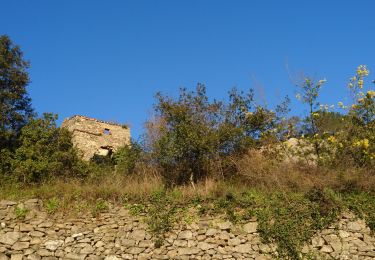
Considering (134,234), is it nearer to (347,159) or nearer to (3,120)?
(347,159)

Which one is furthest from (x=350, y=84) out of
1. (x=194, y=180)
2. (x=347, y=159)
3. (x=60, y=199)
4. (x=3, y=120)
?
(x=3, y=120)

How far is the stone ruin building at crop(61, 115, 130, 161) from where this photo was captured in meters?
22.9

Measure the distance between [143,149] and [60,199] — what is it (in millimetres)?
5334

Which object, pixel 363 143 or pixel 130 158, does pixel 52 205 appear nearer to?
pixel 130 158

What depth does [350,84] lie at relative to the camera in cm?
1531

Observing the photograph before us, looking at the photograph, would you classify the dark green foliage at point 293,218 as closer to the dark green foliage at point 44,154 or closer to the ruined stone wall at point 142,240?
the ruined stone wall at point 142,240

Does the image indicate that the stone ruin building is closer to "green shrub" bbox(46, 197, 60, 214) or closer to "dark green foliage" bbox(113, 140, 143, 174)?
"dark green foliage" bbox(113, 140, 143, 174)

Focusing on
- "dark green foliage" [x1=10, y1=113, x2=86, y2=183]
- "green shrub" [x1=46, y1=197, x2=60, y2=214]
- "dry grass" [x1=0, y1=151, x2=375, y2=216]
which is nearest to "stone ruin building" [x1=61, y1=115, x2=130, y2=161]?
"dark green foliage" [x1=10, y1=113, x2=86, y2=183]

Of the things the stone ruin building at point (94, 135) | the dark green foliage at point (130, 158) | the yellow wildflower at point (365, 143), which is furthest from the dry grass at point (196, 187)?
the stone ruin building at point (94, 135)

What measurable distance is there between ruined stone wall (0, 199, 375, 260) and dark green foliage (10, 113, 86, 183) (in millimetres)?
2770

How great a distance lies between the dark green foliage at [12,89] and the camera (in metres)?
16.7

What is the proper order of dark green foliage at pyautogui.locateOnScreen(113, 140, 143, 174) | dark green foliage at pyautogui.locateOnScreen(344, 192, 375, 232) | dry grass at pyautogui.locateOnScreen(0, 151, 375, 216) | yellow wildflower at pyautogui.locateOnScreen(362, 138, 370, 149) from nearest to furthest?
dark green foliage at pyautogui.locateOnScreen(344, 192, 375, 232), dry grass at pyautogui.locateOnScreen(0, 151, 375, 216), yellow wildflower at pyautogui.locateOnScreen(362, 138, 370, 149), dark green foliage at pyautogui.locateOnScreen(113, 140, 143, 174)

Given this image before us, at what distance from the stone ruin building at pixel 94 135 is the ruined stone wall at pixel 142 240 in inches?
448

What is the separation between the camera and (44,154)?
48.9 feet
